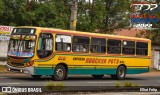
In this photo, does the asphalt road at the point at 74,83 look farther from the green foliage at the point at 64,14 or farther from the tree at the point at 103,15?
the tree at the point at 103,15

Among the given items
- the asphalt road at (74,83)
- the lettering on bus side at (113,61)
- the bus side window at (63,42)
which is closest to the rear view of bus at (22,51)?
the asphalt road at (74,83)

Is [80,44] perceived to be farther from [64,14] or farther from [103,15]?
[103,15]

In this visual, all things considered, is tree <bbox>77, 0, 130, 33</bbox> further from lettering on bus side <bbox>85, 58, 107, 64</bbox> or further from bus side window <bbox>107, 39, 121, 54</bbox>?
lettering on bus side <bbox>85, 58, 107, 64</bbox>

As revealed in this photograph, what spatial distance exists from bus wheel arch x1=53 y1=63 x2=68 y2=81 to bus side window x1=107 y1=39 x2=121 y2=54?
402cm

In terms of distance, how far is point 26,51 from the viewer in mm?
23375

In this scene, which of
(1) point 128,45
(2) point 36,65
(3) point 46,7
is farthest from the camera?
(3) point 46,7

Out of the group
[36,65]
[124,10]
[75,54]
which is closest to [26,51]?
[36,65]

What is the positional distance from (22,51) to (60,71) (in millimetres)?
2647

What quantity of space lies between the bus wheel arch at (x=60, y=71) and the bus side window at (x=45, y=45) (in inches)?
44.7

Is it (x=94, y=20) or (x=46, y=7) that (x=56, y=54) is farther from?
(x=94, y=20)

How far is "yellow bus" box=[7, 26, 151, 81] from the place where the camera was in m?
23.4

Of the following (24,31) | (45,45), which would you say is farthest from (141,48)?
(24,31)

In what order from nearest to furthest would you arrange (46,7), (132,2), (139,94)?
(139,94), (46,7), (132,2)

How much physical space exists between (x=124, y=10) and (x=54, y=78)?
61.4ft
